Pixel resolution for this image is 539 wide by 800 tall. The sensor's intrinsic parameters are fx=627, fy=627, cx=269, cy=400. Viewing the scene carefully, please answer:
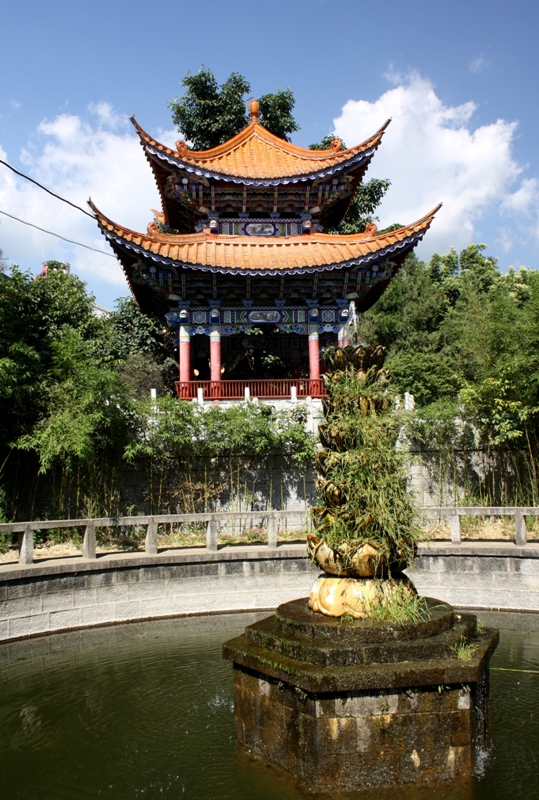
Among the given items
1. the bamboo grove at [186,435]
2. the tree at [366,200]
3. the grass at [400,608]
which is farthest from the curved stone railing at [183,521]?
the tree at [366,200]

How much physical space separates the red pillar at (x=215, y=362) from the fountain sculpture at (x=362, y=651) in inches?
357

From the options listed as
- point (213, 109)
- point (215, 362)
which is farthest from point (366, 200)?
point (215, 362)

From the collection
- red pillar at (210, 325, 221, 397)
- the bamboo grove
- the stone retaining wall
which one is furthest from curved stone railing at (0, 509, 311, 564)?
red pillar at (210, 325, 221, 397)

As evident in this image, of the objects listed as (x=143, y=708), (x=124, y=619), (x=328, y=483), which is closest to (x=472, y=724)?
(x=328, y=483)

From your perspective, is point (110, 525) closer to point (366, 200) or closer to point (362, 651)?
point (362, 651)

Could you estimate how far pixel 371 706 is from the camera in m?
4.02

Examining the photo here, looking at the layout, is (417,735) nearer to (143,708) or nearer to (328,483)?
(328,483)

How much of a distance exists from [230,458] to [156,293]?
5.60 meters

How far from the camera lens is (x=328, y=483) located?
498cm

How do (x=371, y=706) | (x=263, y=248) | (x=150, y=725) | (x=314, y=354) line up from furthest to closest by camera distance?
1. (x=263, y=248)
2. (x=314, y=354)
3. (x=150, y=725)
4. (x=371, y=706)

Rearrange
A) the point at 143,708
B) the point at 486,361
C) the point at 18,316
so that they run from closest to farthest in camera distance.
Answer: the point at 143,708, the point at 18,316, the point at 486,361

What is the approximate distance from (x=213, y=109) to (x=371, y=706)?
25.2m

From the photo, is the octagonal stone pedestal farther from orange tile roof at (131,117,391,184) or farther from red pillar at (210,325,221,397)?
orange tile roof at (131,117,391,184)

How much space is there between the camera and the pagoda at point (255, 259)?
1459 centimetres
